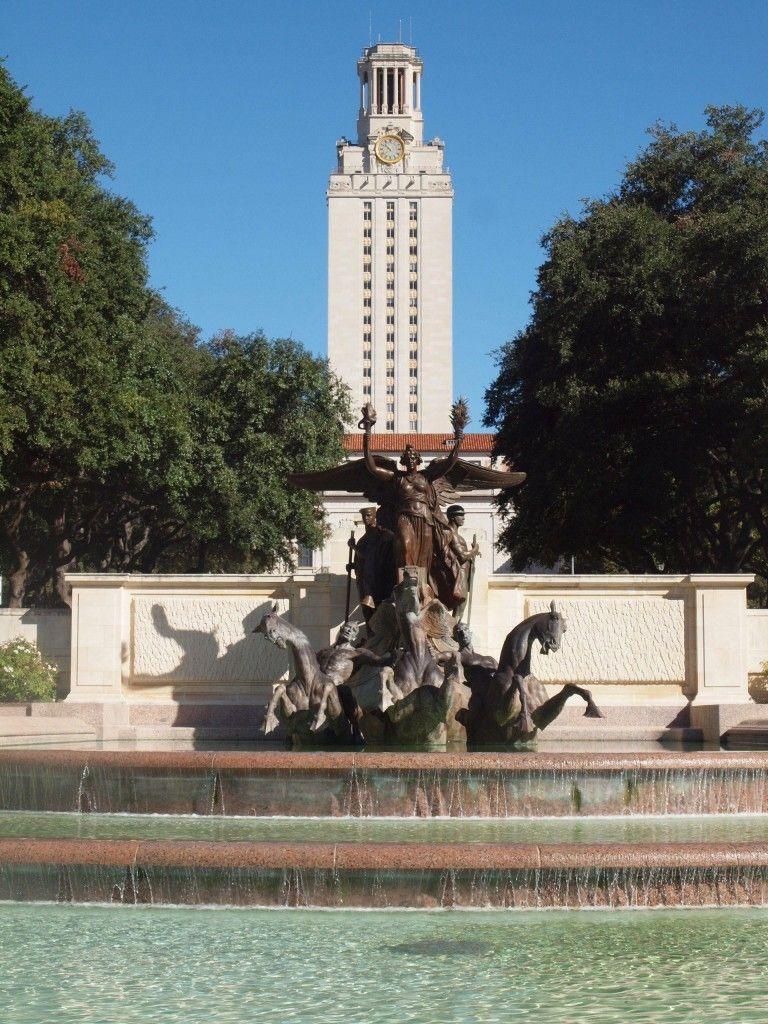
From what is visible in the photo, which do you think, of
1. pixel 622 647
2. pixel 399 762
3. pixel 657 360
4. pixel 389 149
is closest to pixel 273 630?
pixel 399 762

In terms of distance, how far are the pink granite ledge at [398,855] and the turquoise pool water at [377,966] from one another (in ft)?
1.15

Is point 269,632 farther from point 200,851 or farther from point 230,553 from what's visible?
point 230,553

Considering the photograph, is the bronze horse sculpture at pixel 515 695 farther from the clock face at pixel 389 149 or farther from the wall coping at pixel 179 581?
the clock face at pixel 389 149

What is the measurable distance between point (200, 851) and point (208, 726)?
485 inches

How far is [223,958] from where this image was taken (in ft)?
28.2

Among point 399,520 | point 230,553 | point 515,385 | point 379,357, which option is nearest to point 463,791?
point 399,520

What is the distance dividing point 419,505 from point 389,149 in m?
142

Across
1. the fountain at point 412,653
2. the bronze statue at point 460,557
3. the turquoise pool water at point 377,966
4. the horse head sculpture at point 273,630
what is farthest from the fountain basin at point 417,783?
the bronze statue at point 460,557

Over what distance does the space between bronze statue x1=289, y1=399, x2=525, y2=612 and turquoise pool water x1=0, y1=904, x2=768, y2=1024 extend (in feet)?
31.7

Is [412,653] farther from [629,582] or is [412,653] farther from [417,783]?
[629,582]

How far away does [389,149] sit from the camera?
6122 inches

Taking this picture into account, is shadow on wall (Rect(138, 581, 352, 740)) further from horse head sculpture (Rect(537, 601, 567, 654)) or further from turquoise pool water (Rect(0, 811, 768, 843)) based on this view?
turquoise pool water (Rect(0, 811, 768, 843))

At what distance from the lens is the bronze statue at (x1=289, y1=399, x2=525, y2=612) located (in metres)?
19.7

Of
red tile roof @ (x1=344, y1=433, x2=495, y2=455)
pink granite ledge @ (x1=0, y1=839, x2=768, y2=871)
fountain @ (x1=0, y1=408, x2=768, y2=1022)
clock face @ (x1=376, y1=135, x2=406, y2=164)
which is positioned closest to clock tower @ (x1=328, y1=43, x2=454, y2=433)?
clock face @ (x1=376, y1=135, x2=406, y2=164)
